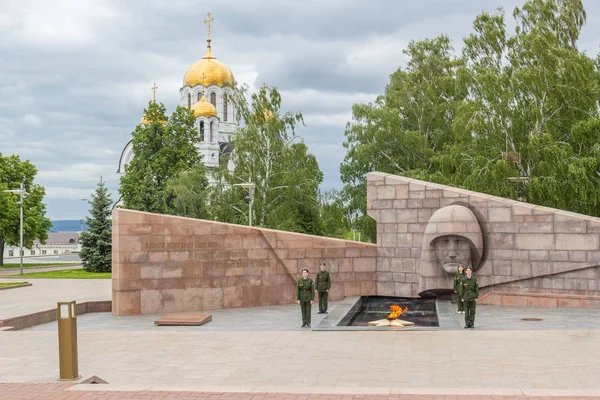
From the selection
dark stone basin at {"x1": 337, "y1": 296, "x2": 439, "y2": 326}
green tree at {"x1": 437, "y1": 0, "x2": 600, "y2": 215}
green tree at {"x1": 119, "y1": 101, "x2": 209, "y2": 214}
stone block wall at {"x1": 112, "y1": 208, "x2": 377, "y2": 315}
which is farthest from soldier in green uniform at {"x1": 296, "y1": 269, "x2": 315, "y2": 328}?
green tree at {"x1": 119, "y1": 101, "x2": 209, "y2": 214}

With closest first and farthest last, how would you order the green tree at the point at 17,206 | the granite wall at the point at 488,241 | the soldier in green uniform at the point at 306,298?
the soldier in green uniform at the point at 306,298, the granite wall at the point at 488,241, the green tree at the point at 17,206

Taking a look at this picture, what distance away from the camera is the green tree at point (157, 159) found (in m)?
43.4

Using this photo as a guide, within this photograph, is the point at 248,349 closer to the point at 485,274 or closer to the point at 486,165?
the point at 485,274

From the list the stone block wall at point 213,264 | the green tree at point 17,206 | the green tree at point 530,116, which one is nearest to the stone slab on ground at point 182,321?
the stone block wall at point 213,264

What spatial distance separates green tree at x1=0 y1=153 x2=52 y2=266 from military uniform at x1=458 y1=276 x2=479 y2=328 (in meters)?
39.4

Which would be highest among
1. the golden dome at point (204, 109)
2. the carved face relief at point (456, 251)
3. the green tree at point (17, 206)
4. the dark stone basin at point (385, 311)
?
the golden dome at point (204, 109)

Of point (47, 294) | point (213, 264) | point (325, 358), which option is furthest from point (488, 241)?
point (47, 294)

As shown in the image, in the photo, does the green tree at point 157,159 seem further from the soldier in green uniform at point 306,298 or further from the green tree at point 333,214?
the soldier in green uniform at point 306,298

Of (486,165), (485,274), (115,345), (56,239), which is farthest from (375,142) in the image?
(56,239)

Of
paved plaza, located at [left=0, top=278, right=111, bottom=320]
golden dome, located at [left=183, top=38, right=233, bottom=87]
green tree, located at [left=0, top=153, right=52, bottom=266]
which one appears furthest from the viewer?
golden dome, located at [left=183, top=38, right=233, bottom=87]

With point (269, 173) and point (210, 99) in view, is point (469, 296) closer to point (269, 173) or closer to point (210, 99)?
point (269, 173)

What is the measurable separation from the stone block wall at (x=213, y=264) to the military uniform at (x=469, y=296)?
5708 mm

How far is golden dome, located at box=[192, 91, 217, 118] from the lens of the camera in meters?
69.1

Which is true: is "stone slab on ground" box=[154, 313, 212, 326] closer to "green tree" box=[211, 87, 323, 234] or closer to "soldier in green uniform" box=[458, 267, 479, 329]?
"soldier in green uniform" box=[458, 267, 479, 329]
